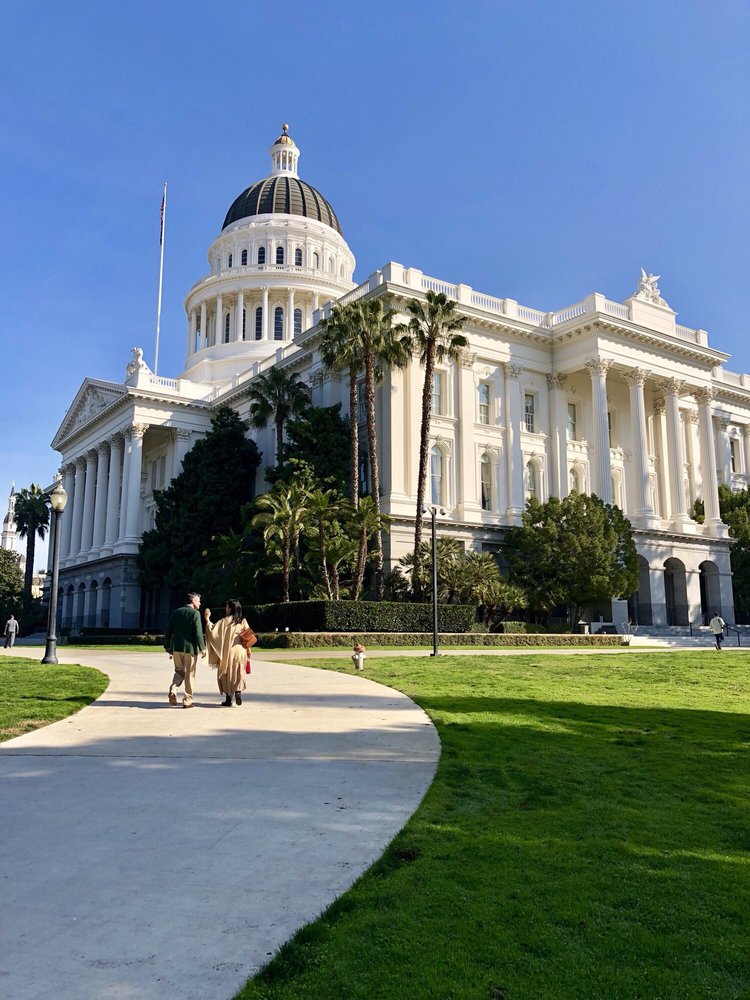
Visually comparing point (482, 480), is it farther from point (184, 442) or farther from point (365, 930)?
point (365, 930)

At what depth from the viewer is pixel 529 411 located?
171 ft

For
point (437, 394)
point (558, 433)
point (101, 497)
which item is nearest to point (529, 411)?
point (558, 433)

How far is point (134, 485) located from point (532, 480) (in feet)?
93.9

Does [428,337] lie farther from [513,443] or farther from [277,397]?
[277,397]

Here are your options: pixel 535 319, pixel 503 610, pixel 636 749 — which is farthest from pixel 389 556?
pixel 636 749

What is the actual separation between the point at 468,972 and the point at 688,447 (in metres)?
61.5

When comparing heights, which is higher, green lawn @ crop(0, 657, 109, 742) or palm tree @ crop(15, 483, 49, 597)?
palm tree @ crop(15, 483, 49, 597)

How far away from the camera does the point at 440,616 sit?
35.7 meters

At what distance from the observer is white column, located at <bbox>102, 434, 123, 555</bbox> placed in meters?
64.4

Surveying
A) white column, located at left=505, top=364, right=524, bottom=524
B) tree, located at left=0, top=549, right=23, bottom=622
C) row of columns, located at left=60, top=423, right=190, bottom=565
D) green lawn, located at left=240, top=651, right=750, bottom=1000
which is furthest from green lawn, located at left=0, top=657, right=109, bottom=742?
tree, located at left=0, top=549, right=23, bottom=622

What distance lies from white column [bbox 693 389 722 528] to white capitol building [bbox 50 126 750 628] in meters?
0.12

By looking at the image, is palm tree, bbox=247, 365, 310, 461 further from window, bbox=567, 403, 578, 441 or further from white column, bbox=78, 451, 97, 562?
white column, bbox=78, 451, 97, 562

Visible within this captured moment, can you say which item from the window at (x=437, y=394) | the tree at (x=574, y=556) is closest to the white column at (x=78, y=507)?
the window at (x=437, y=394)

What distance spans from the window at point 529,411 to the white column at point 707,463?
12.2 metres
